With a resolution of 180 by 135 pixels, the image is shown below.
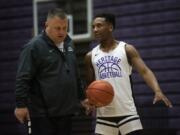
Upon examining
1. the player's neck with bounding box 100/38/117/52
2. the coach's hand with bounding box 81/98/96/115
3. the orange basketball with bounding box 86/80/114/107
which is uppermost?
the player's neck with bounding box 100/38/117/52

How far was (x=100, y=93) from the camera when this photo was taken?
20.6ft

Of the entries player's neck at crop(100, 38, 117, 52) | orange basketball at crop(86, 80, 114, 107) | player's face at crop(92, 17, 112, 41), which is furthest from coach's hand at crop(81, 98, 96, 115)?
player's face at crop(92, 17, 112, 41)

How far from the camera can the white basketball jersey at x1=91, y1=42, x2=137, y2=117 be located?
6.50m

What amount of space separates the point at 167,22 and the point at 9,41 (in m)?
3.76

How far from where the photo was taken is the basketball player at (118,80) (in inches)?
255

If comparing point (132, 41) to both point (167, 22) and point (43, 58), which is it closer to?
point (167, 22)

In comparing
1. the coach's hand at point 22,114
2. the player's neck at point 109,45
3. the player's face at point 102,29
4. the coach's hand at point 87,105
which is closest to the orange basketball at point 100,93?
the coach's hand at point 87,105

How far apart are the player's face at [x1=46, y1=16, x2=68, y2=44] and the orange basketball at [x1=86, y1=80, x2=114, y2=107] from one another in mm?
671

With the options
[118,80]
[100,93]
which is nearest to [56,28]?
[100,93]

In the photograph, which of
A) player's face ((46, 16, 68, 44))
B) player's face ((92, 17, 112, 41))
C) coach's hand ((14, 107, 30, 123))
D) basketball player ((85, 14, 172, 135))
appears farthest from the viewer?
player's face ((92, 17, 112, 41))

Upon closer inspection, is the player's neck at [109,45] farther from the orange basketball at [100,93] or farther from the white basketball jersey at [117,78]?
the orange basketball at [100,93]

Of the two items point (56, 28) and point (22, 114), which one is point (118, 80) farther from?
point (22, 114)

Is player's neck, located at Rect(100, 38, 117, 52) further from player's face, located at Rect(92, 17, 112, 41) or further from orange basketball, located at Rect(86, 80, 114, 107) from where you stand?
orange basketball, located at Rect(86, 80, 114, 107)

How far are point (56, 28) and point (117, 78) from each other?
99 cm
